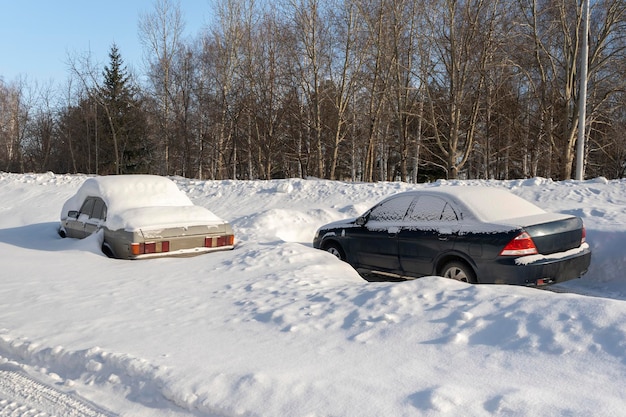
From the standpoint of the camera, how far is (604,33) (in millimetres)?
21625

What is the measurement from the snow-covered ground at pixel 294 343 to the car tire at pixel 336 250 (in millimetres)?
1162

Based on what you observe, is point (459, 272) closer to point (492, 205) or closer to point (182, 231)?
point (492, 205)

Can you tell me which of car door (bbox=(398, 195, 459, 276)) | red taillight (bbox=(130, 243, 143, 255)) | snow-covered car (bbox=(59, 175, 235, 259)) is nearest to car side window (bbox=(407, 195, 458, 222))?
car door (bbox=(398, 195, 459, 276))

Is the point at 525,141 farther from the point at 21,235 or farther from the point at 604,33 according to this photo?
the point at 21,235

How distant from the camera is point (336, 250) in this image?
880 centimetres

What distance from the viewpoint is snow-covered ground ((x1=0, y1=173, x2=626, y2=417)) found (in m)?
3.20

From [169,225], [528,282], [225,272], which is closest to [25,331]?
[225,272]

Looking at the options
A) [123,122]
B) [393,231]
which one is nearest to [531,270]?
[393,231]

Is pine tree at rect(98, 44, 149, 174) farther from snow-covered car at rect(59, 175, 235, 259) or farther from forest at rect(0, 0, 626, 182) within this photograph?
snow-covered car at rect(59, 175, 235, 259)

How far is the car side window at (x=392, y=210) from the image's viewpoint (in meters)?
7.74

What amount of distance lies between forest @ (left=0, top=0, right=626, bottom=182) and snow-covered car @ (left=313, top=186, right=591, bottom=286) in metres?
11.3

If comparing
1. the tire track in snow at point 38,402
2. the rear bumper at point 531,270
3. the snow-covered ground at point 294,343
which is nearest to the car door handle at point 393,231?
the snow-covered ground at point 294,343

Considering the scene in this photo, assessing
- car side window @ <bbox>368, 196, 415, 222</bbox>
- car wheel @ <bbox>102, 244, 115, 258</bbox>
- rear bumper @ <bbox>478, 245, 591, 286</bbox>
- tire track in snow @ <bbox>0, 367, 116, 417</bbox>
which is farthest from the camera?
car wheel @ <bbox>102, 244, 115, 258</bbox>

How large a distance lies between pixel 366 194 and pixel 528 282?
8.46 metres
